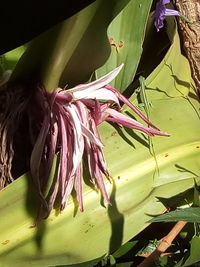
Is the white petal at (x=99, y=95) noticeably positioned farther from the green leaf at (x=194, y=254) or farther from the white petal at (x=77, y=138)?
the green leaf at (x=194, y=254)

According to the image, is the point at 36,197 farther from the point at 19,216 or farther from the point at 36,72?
the point at 36,72

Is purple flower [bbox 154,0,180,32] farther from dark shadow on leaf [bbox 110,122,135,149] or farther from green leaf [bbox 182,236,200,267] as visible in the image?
green leaf [bbox 182,236,200,267]

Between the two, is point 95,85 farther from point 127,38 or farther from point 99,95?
point 127,38

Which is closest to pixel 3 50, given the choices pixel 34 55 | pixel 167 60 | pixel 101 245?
pixel 34 55

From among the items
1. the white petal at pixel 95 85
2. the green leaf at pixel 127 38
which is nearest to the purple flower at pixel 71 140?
the white petal at pixel 95 85

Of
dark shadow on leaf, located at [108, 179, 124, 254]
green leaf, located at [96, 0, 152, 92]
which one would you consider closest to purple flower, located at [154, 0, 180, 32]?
green leaf, located at [96, 0, 152, 92]
